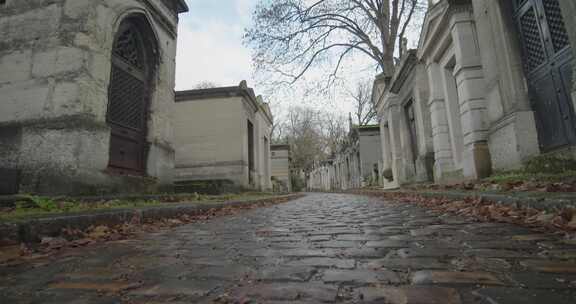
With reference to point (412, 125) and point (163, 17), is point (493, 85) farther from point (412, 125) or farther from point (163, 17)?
point (163, 17)

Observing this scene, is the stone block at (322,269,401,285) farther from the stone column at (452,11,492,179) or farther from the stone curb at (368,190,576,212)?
the stone column at (452,11,492,179)

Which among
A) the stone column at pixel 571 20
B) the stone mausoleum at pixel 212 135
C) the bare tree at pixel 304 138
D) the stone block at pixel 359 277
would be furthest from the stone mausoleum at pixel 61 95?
the bare tree at pixel 304 138

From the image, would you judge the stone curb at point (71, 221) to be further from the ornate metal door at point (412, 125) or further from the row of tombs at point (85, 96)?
the ornate metal door at point (412, 125)

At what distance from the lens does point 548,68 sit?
17.3ft

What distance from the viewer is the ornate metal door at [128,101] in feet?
20.9

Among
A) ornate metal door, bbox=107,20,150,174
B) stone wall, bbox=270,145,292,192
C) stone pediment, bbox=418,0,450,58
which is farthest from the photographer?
stone wall, bbox=270,145,292,192

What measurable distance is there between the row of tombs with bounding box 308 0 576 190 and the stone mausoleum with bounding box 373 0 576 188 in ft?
0.06

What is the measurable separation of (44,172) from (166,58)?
440 centimetres

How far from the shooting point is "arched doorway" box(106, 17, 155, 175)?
637 centimetres

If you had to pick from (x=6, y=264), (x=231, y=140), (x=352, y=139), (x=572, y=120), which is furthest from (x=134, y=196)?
(x=352, y=139)

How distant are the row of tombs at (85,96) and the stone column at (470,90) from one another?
714cm

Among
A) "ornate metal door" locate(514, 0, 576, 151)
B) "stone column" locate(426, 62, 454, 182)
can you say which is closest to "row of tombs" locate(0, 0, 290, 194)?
"stone column" locate(426, 62, 454, 182)

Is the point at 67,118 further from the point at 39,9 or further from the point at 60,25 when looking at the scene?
the point at 39,9

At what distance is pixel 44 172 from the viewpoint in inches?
192
